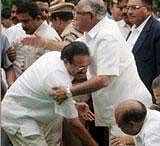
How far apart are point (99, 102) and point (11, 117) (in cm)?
83

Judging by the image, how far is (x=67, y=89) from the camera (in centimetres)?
526

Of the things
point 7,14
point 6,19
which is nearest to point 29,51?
point 6,19

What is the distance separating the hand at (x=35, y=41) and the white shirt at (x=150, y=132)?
2.01 metres

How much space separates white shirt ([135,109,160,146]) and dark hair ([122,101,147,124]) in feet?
0.16

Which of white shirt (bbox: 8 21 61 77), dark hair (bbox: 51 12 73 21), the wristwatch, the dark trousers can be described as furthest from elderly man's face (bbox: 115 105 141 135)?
dark hair (bbox: 51 12 73 21)

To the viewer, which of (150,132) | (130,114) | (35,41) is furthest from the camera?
(35,41)

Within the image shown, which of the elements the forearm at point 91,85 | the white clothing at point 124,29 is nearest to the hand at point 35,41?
the forearm at point 91,85

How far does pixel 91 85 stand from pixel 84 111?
576 mm

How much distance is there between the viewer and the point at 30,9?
6395 mm

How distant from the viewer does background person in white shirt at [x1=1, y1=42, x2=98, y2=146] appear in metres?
5.25

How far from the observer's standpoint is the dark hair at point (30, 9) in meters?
6.40

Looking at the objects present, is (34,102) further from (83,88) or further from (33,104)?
(83,88)

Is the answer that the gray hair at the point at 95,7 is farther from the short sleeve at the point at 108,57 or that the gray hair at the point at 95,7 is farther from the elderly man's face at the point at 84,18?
the short sleeve at the point at 108,57

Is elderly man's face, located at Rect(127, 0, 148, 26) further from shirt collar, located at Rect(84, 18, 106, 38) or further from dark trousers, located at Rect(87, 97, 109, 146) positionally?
dark trousers, located at Rect(87, 97, 109, 146)
